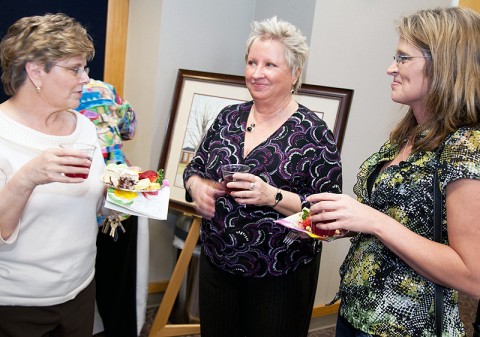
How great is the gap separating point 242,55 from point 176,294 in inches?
74.3

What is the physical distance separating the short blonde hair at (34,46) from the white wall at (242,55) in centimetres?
156

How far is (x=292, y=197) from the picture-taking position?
1721mm

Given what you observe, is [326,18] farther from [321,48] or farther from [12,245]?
[12,245]

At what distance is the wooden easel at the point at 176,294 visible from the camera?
109 inches

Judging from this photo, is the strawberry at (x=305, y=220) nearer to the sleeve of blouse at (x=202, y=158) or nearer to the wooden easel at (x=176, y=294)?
the sleeve of blouse at (x=202, y=158)

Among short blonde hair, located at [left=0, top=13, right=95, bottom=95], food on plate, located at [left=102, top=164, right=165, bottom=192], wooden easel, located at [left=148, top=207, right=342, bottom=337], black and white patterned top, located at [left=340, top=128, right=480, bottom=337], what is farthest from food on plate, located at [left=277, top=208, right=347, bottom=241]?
wooden easel, located at [left=148, top=207, right=342, bottom=337]

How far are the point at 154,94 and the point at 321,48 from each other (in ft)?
3.82

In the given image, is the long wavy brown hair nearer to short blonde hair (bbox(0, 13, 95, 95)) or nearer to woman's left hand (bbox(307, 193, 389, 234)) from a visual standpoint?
woman's left hand (bbox(307, 193, 389, 234))

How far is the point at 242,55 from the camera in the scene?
3611 millimetres

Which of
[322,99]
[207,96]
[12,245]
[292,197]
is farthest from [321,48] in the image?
[12,245]

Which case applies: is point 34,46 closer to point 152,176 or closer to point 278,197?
point 152,176

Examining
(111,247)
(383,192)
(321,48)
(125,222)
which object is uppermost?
(321,48)

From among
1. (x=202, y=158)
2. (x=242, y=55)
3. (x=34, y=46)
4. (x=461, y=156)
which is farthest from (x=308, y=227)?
(x=242, y=55)

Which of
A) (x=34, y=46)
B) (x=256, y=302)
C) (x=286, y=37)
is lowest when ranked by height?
(x=256, y=302)
